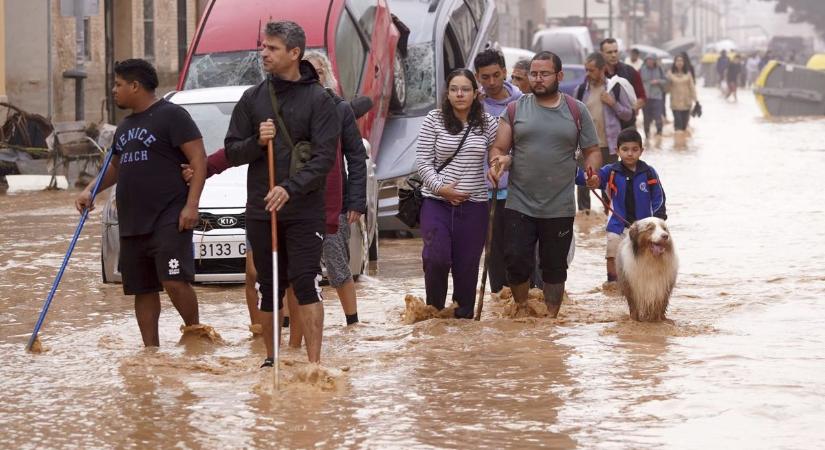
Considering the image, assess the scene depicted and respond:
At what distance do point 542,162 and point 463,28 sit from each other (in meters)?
11.2

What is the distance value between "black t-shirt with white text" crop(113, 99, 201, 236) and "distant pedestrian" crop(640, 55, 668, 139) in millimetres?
23601

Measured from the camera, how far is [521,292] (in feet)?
33.6

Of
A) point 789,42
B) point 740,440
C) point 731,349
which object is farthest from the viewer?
point 789,42

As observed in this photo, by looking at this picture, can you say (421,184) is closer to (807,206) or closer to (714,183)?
(807,206)

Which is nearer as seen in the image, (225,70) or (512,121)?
(512,121)

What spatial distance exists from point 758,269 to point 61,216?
7.98 m

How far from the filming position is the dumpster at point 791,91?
4325cm

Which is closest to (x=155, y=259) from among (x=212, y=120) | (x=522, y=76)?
(x=522, y=76)

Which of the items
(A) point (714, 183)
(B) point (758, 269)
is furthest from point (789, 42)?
(B) point (758, 269)

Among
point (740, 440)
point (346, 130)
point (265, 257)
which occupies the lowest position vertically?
point (740, 440)

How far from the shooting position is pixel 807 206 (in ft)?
59.6

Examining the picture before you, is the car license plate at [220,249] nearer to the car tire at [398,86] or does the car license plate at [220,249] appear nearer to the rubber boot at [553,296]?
the rubber boot at [553,296]

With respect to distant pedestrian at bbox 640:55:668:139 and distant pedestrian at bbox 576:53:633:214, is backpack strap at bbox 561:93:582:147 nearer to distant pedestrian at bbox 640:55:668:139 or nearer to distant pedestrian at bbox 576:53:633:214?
distant pedestrian at bbox 576:53:633:214

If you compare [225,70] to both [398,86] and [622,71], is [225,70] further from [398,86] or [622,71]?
[622,71]
